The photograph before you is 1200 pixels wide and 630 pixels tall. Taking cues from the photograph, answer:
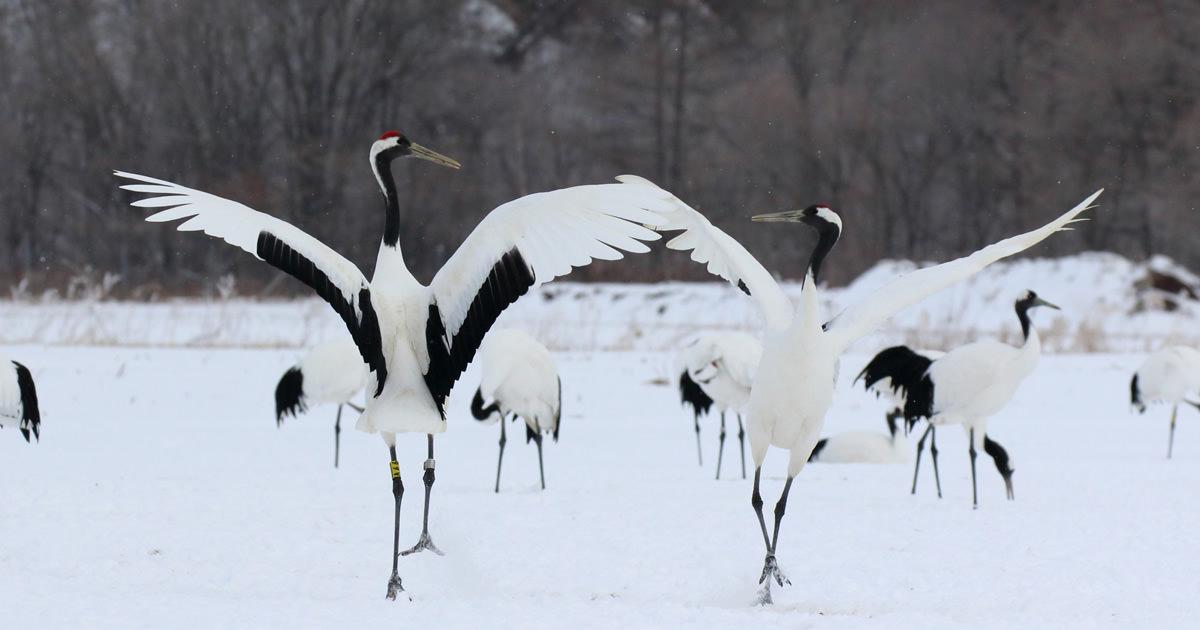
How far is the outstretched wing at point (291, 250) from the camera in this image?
5.09 metres

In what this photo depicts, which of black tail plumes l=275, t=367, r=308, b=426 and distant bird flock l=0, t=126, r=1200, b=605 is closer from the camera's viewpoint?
distant bird flock l=0, t=126, r=1200, b=605

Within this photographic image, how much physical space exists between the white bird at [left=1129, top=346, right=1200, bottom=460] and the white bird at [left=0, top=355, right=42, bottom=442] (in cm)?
708

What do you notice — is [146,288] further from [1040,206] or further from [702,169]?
[1040,206]

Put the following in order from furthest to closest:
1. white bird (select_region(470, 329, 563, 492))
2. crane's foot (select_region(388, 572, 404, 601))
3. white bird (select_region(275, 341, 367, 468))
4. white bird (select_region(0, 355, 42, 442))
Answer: white bird (select_region(275, 341, 367, 468))
white bird (select_region(470, 329, 563, 492))
white bird (select_region(0, 355, 42, 442))
crane's foot (select_region(388, 572, 404, 601))

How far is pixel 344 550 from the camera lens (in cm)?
614

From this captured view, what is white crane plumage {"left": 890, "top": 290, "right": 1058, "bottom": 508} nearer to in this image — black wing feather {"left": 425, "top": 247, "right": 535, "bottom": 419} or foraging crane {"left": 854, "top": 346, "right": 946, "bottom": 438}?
foraging crane {"left": 854, "top": 346, "right": 946, "bottom": 438}

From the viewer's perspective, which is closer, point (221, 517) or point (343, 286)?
point (343, 286)

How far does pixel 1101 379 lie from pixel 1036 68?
21028 millimetres

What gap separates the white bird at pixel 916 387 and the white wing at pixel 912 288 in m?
2.27

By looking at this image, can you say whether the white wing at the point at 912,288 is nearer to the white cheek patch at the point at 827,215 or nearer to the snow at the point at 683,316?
the white cheek patch at the point at 827,215

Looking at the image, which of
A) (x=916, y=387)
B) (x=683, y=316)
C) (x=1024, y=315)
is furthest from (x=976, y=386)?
(x=683, y=316)

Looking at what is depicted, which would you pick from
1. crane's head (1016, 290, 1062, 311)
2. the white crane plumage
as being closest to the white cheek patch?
the white crane plumage

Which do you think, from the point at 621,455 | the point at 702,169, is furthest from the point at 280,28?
the point at 621,455

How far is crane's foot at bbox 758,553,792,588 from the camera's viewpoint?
539 centimetres
